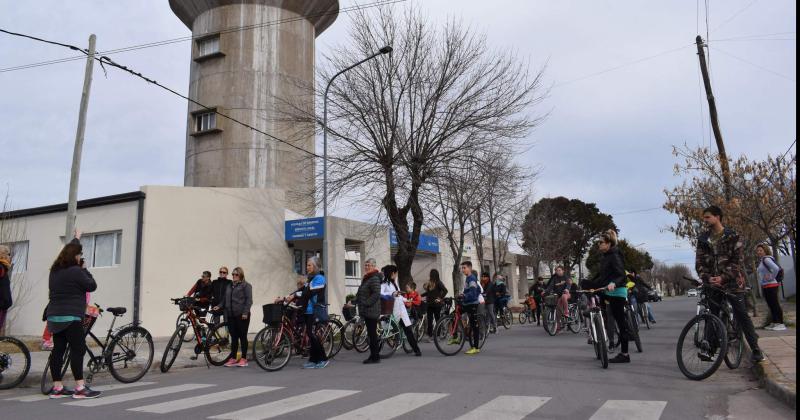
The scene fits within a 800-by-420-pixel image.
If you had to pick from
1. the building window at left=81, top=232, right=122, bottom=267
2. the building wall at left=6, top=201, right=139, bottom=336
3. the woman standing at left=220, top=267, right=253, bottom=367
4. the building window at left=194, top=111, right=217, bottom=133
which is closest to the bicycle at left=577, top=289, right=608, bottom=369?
the woman standing at left=220, top=267, right=253, bottom=367

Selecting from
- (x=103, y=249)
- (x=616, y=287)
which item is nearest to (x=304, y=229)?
(x=103, y=249)

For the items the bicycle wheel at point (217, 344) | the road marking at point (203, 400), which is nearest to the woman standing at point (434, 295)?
the bicycle wheel at point (217, 344)

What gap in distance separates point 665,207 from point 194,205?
17.6m

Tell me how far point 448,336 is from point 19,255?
17773 millimetres

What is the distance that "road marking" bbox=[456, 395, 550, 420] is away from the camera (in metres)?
5.21

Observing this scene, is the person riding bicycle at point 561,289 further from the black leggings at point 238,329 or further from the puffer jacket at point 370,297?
the black leggings at point 238,329

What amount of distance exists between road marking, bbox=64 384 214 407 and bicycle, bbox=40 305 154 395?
102 cm

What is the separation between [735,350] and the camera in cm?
702

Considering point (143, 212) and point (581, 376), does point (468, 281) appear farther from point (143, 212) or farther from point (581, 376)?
point (143, 212)

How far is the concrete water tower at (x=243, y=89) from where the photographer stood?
29.0 m

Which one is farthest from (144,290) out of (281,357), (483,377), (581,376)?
(581,376)

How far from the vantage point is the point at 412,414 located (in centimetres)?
545

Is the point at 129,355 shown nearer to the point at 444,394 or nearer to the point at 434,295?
the point at 444,394

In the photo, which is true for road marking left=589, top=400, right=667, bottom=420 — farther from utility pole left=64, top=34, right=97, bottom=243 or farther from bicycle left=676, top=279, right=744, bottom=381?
utility pole left=64, top=34, right=97, bottom=243
